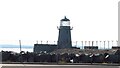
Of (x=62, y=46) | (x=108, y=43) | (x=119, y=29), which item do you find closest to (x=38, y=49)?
(x=62, y=46)

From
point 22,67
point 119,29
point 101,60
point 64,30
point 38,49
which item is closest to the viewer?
point 22,67

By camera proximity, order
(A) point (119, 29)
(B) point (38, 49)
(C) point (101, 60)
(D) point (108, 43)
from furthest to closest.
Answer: (D) point (108, 43) → (B) point (38, 49) → (A) point (119, 29) → (C) point (101, 60)

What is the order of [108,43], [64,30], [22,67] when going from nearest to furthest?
1. [22,67]
2. [64,30]
3. [108,43]

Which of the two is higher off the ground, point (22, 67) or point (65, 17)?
point (65, 17)

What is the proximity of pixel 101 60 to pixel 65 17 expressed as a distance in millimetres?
24976

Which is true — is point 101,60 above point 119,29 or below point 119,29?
below

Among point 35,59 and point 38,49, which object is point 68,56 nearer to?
point 35,59

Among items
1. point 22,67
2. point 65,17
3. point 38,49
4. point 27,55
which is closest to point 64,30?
point 65,17

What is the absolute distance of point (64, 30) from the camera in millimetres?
64438

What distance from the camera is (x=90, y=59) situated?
41062mm

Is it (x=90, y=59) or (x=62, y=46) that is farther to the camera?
(x=62, y=46)

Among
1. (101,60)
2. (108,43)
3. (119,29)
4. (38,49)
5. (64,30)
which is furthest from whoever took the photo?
(108,43)

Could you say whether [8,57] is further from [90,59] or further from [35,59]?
[90,59]

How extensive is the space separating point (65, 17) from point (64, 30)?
7.51ft
